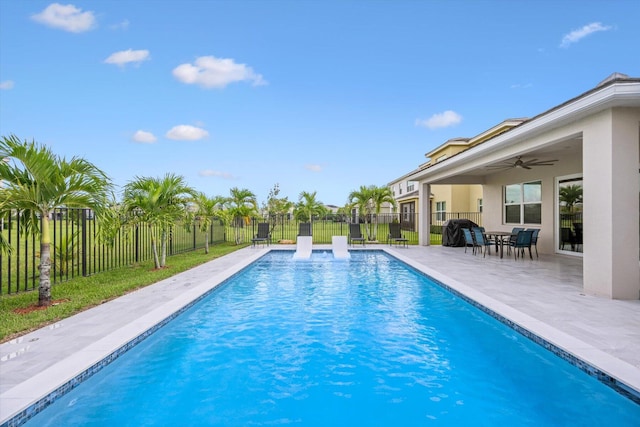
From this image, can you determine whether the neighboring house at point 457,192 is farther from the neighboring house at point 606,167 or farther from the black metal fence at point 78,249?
the neighboring house at point 606,167

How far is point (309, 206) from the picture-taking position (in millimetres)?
20844

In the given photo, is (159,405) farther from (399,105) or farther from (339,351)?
(399,105)

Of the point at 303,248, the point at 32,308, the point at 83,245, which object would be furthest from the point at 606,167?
the point at 83,245

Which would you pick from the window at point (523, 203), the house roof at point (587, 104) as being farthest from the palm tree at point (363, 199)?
the house roof at point (587, 104)

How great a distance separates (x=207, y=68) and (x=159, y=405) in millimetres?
20700

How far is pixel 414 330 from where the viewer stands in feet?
16.5

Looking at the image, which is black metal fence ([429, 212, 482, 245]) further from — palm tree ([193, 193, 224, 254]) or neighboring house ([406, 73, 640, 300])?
neighboring house ([406, 73, 640, 300])

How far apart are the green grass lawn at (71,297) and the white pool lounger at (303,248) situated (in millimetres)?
4971

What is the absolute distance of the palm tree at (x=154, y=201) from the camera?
9.33 metres

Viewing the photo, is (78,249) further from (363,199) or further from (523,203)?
(523,203)

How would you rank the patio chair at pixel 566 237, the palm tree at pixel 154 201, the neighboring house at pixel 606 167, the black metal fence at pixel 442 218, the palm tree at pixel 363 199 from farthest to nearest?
the black metal fence at pixel 442 218 < the palm tree at pixel 363 199 < the patio chair at pixel 566 237 < the palm tree at pixel 154 201 < the neighboring house at pixel 606 167

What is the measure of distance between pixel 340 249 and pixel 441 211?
14509 mm

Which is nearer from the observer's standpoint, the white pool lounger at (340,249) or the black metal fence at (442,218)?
the white pool lounger at (340,249)

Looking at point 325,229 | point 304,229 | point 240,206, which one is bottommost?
point 325,229
